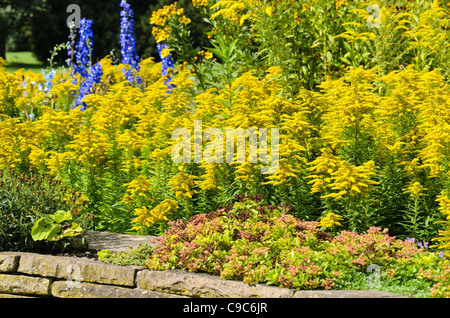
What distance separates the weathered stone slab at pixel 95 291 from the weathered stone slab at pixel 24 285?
0.08 m

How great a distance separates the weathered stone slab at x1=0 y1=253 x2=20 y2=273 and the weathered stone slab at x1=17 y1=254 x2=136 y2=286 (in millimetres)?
34

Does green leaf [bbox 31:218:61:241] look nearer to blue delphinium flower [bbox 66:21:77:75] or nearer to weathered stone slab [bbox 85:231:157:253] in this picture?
weathered stone slab [bbox 85:231:157:253]

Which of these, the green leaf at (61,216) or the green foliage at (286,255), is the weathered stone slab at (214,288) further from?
the green leaf at (61,216)

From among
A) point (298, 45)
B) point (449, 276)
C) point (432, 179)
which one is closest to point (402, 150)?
point (432, 179)

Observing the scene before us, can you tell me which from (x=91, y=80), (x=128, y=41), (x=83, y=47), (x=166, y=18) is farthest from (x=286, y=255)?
(x=83, y=47)

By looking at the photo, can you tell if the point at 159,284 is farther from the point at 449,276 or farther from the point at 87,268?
the point at 449,276

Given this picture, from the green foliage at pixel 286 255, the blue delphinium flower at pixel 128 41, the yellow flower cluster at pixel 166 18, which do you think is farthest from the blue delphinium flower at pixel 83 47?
the green foliage at pixel 286 255

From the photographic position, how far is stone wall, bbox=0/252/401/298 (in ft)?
11.5

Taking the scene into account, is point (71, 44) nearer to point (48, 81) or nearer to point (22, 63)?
point (48, 81)

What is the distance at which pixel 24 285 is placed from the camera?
412 cm

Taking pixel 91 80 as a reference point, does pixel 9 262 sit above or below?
below

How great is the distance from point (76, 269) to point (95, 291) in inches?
8.5

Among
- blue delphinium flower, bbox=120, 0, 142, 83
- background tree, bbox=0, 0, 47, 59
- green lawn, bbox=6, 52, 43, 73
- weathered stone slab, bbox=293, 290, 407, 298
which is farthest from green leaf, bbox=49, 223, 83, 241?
background tree, bbox=0, 0, 47, 59
